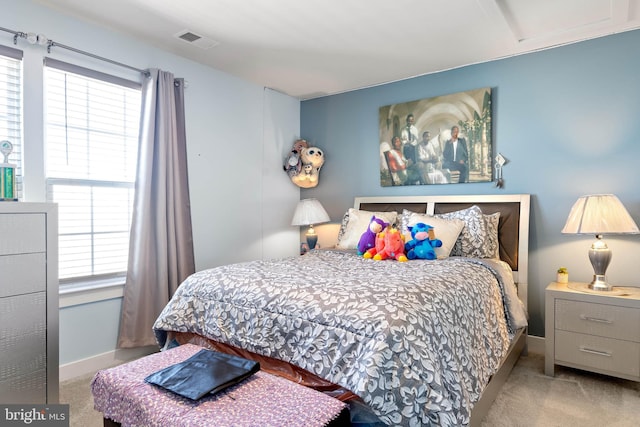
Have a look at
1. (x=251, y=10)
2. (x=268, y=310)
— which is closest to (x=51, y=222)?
(x=268, y=310)

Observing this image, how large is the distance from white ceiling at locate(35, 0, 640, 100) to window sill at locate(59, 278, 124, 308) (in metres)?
1.61

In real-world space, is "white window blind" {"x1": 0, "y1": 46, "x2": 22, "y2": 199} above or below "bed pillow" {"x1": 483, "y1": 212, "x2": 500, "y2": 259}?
above

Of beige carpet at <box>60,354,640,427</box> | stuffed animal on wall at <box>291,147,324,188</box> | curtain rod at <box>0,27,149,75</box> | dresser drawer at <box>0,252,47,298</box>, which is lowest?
beige carpet at <box>60,354,640,427</box>

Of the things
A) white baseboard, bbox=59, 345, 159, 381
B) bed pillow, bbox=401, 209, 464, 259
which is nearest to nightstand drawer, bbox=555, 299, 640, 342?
bed pillow, bbox=401, 209, 464, 259

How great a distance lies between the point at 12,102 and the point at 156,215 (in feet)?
3.51

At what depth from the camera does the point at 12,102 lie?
220 centimetres

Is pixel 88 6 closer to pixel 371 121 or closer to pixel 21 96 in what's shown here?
pixel 21 96

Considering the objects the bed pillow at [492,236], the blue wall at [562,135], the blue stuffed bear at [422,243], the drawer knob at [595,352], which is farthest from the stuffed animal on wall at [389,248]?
the drawer knob at [595,352]

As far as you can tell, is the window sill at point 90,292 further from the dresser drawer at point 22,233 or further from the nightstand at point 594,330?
the nightstand at point 594,330

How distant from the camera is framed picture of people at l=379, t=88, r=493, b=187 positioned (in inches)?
123

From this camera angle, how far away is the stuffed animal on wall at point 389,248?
8.56 ft

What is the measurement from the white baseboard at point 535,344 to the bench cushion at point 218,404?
225 cm

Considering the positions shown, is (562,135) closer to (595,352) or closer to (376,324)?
(595,352)

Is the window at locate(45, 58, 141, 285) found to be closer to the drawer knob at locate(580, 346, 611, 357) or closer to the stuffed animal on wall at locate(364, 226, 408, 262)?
the stuffed animal on wall at locate(364, 226, 408, 262)
